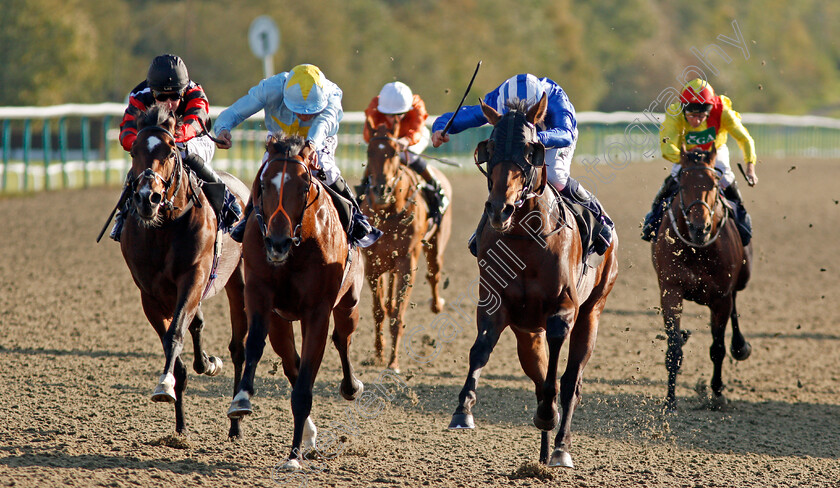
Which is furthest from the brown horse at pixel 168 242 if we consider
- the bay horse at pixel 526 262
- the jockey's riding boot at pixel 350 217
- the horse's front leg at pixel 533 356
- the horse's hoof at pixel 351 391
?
the horse's front leg at pixel 533 356

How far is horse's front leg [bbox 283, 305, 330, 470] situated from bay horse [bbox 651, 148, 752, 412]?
282cm

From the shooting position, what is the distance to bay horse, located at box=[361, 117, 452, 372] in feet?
24.6

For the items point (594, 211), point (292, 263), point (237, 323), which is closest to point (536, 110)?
point (594, 211)

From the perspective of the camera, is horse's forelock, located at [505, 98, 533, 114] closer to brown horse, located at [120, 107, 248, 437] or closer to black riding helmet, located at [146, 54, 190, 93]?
brown horse, located at [120, 107, 248, 437]

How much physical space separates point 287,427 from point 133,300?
14.4 ft

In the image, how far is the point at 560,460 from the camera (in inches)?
196

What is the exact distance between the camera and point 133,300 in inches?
385

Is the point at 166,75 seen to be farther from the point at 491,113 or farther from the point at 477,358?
the point at 477,358

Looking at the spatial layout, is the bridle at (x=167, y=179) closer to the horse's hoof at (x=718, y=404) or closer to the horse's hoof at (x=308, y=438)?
the horse's hoof at (x=308, y=438)

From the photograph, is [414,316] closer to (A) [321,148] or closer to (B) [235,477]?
(A) [321,148]

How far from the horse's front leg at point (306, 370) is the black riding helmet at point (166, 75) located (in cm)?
166

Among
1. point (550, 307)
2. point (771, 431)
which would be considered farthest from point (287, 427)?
point (771, 431)

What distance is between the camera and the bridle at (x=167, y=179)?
4880 mm

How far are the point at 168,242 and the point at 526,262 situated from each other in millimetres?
1944
